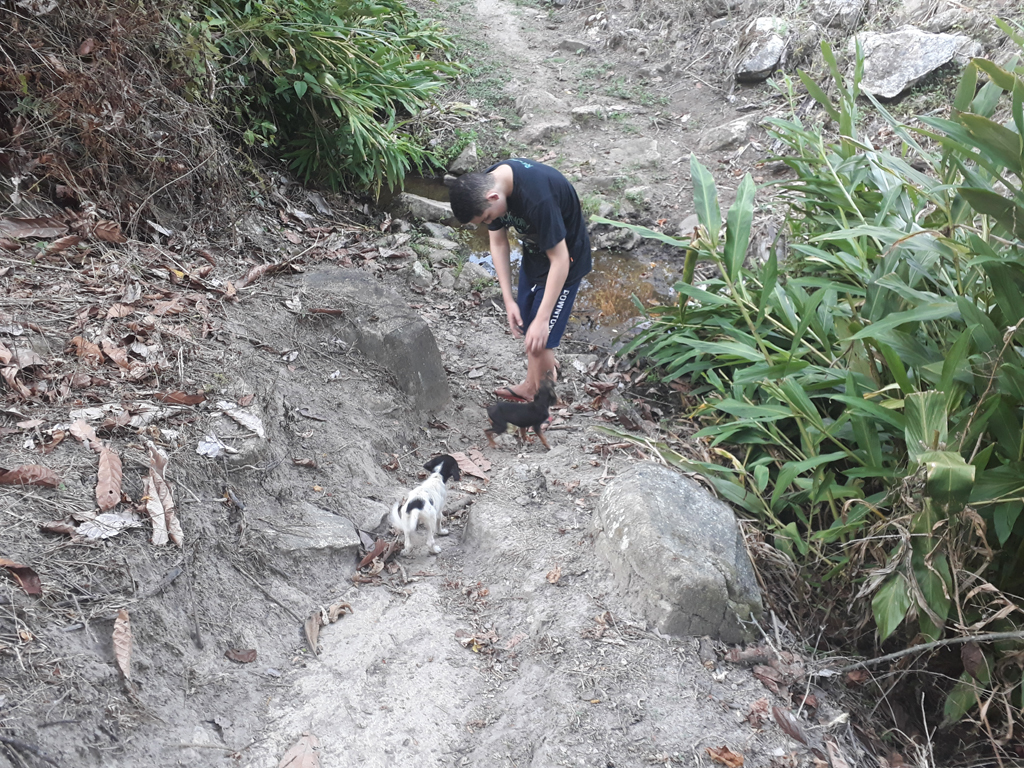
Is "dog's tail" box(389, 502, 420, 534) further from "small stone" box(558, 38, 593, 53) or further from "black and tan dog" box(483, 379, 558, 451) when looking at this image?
"small stone" box(558, 38, 593, 53)

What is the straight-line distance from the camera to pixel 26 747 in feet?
6.07

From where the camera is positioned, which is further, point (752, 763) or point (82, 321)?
point (82, 321)

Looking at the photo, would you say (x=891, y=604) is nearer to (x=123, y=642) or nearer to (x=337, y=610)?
(x=337, y=610)

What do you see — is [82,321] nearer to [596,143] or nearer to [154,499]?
[154,499]

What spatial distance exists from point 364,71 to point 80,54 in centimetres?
279

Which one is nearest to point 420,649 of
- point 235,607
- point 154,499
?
point 235,607

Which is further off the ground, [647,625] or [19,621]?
[19,621]

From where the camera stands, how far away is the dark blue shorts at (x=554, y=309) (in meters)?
4.15

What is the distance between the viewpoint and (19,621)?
6.88 feet

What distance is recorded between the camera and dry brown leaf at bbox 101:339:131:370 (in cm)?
315

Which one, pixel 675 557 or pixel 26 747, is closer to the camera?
pixel 26 747

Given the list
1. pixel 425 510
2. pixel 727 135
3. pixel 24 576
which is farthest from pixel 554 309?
pixel 727 135

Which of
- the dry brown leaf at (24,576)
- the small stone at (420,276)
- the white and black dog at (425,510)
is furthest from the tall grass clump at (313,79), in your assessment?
the dry brown leaf at (24,576)

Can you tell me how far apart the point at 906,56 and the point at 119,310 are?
802cm
